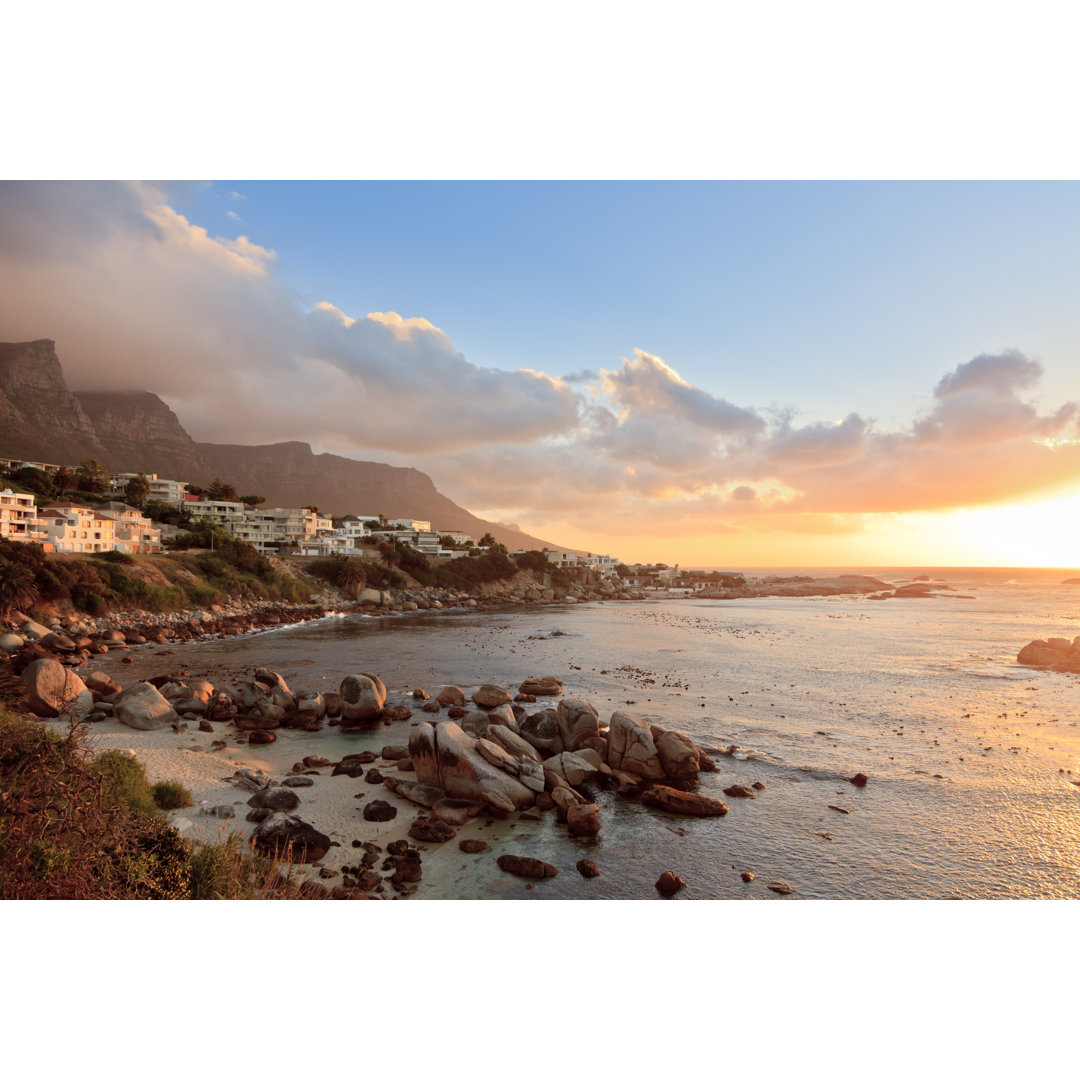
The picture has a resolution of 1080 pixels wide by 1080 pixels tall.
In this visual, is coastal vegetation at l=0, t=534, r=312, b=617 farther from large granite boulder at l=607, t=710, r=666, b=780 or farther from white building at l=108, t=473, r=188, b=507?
large granite boulder at l=607, t=710, r=666, b=780

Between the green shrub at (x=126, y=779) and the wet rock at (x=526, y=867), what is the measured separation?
6.70 m

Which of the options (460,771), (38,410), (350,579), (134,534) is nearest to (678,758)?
(460,771)

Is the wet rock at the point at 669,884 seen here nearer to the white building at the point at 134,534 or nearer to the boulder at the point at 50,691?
the boulder at the point at 50,691

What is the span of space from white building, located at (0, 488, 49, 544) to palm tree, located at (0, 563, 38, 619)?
553 inches

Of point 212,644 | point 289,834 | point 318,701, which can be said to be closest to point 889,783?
point 289,834

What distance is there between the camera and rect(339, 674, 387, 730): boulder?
18625 mm

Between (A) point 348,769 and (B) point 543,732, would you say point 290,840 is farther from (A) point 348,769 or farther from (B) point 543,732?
(B) point 543,732

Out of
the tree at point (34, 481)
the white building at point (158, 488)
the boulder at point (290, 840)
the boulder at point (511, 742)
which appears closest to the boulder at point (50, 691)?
the boulder at point (290, 840)

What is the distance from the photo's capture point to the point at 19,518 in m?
46.1

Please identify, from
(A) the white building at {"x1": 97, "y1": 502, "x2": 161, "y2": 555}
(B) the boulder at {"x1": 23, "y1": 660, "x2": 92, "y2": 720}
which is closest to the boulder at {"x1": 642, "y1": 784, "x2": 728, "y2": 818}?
(B) the boulder at {"x1": 23, "y1": 660, "x2": 92, "y2": 720}

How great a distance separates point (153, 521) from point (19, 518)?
23.7m

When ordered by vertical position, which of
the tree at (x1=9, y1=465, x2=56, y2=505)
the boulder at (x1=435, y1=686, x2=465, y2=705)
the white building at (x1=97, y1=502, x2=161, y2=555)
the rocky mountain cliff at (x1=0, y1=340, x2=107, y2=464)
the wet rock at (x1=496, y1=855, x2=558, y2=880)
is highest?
the rocky mountain cliff at (x1=0, y1=340, x2=107, y2=464)

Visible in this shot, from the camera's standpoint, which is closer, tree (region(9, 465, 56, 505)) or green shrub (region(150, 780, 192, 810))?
green shrub (region(150, 780, 192, 810))

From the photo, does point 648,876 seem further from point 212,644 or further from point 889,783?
point 212,644
